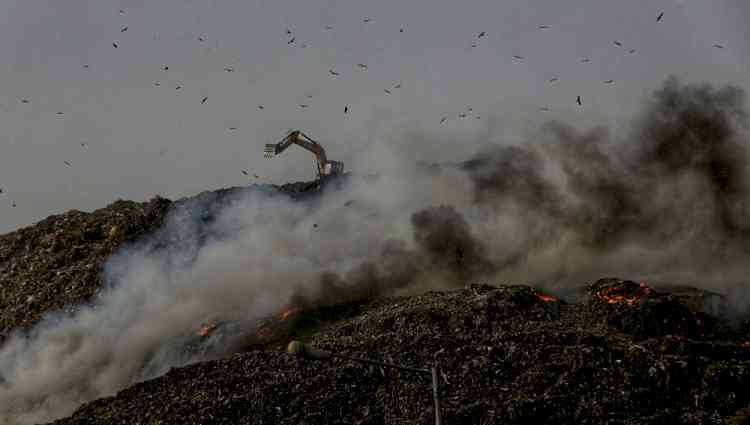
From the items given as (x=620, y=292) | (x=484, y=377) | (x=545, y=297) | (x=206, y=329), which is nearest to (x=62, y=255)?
(x=206, y=329)

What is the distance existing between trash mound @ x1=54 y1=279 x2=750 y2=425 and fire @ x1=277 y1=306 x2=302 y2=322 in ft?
14.2

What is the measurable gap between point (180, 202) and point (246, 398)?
24.9m

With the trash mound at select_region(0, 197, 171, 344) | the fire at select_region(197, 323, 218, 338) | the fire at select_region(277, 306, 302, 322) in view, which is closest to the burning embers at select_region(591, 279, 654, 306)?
the fire at select_region(277, 306, 302, 322)

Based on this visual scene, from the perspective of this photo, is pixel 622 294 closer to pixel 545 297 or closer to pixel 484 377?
pixel 545 297

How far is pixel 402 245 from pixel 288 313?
8.40 metres

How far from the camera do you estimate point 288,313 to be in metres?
39.8

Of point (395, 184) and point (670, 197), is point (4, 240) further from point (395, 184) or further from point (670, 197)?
point (670, 197)

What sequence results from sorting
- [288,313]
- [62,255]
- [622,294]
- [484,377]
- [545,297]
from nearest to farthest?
1. [484,377]
2. [622,294]
3. [545,297]
4. [288,313]
5. [62,255]

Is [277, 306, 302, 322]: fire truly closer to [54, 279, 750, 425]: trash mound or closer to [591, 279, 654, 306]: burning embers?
[54, 279, 750, 425]: trash mound

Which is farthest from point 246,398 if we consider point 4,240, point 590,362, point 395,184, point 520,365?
point 4,240

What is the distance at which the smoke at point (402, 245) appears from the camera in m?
39.8

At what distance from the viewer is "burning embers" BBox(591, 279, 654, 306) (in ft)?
116

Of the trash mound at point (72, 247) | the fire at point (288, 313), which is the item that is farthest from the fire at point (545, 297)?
the trash mound at point (72, 247)

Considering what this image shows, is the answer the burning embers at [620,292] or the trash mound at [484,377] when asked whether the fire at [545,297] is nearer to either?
the trash mound at [484,377]
